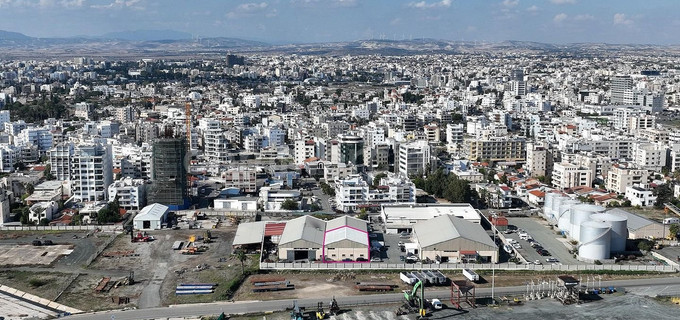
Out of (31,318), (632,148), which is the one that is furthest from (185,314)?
(632,148)

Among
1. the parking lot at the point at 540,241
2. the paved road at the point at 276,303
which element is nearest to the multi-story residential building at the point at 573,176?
the parking lot at the point at 540,241

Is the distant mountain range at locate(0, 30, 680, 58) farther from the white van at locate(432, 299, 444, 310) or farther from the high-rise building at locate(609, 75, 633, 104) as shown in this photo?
the white van at locate(432, 299, 444, 310)

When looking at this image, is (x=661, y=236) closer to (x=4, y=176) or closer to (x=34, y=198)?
(x=34, y=198)

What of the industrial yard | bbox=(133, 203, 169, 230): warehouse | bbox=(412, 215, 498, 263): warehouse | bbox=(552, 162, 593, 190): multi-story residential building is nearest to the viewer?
the industrial yard

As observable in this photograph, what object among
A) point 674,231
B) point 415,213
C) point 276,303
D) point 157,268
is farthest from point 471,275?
point 157,268

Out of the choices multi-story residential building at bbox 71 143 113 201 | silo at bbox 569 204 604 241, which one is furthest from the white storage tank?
multi-story residential building at bbox 71 143 113 201

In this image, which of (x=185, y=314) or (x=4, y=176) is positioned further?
(x=4, y=176)

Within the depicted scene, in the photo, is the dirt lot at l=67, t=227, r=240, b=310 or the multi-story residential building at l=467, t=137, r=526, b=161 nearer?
the dirt lot at l=67, t=227, r=240, b=310

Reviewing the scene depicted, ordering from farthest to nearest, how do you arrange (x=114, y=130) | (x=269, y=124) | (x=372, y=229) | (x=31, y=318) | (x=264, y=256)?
(x=269, y=124) < (x=114, y=130) < (x=372, y=229) < (x=264, y=256) < (x=31, y=318)
